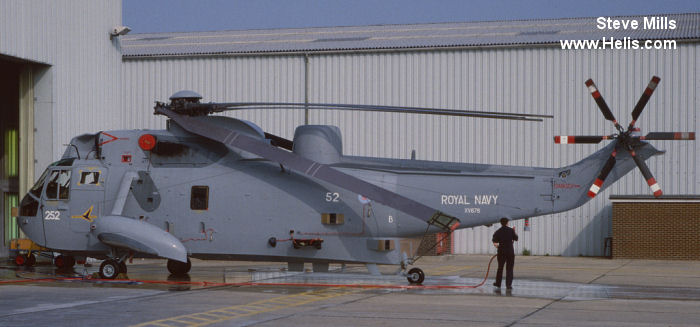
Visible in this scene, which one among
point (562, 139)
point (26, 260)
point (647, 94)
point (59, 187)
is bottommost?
point (26, 260)

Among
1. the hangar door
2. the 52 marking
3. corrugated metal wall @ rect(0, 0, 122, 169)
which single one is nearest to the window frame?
corrugated metal wall @ rect(0, 0, 122, 169)

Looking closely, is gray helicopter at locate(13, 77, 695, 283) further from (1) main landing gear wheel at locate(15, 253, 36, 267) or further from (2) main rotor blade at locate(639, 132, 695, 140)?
(1) main landing gear wheel at locate(15, 253, 36, 267)

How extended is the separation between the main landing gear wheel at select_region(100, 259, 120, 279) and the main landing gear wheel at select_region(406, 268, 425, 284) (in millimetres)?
7158

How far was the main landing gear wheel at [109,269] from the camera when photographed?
65.4 feet

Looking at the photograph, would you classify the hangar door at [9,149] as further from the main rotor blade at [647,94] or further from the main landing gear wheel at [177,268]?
the main rotor blade at [647,94]

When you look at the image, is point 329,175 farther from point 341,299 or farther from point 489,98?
point 489,98

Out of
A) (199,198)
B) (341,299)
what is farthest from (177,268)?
(341,299)

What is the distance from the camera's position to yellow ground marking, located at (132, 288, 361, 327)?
41.0 ft

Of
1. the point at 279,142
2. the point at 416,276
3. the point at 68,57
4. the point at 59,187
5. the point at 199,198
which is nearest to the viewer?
the point at 416,276

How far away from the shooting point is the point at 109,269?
19922mm

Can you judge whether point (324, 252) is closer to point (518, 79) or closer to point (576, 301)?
point (576, 301)

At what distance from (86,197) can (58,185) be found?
34.0 inches

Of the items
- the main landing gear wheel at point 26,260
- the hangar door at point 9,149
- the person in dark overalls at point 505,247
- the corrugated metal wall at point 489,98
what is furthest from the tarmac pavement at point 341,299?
the corrugated metal wall at point 489,98

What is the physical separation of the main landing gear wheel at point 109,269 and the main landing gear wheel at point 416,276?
23.5 ft
